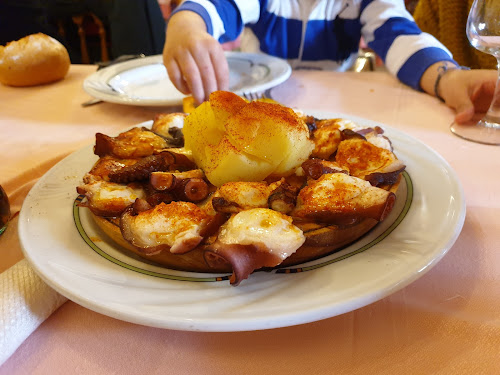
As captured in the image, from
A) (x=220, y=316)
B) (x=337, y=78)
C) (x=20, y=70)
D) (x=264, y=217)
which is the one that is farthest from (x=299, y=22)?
(x=220, y=316)

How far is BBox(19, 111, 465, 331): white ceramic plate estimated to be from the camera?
1.43 ft

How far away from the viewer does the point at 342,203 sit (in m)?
0.52

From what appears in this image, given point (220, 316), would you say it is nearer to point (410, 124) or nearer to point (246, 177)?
point (246, 177)

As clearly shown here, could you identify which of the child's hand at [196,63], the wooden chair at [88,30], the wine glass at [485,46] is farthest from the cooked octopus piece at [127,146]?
the wooden chair at [88,30]

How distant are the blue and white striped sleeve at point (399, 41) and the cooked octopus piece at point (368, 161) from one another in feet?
2.69

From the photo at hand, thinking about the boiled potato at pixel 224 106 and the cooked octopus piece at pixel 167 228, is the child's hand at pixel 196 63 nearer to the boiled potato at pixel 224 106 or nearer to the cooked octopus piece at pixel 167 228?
the boiled potato at pixel 224 106

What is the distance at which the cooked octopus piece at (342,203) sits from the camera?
52 cm

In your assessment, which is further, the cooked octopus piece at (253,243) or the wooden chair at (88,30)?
the wooden chair at (88,30)

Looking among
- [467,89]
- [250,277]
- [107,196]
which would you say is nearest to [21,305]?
[107,196]

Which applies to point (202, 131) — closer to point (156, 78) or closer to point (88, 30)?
point (156, 78)

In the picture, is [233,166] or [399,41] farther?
[399,41]

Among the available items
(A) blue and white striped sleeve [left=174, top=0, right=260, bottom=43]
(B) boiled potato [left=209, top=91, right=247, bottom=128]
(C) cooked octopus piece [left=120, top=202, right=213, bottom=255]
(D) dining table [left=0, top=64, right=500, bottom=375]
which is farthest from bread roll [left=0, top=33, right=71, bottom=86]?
(C) cooked octopus piece [left=120, top=202, right=213, bottom=255]

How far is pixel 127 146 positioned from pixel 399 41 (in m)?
1.23

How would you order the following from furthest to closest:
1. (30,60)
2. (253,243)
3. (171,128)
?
(30,60)
(171,128)
(253,243)
